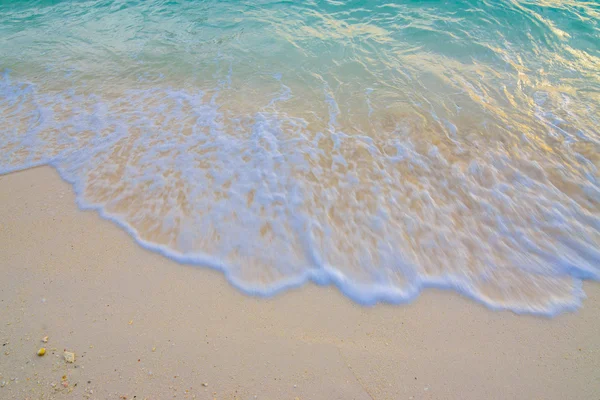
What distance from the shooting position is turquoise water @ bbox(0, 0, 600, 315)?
2.72m

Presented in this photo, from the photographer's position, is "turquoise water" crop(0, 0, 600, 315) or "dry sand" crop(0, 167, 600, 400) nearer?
"dry sand" crop(0, 167, 600, 400)

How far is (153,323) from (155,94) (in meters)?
3.94

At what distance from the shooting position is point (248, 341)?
2193mm

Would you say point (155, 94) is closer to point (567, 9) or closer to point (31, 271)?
point (31, 271)

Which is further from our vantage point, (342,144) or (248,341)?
(342,144)

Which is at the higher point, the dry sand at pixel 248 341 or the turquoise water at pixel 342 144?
the turquoise water at pixel 342 144

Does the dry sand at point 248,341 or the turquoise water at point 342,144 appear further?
the turquoise water at point 342,144

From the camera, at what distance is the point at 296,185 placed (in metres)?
3.34

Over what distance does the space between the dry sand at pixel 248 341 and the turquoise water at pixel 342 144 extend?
7.3 inches

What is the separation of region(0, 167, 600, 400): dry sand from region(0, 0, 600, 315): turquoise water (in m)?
0.19

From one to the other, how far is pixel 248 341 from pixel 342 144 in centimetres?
250

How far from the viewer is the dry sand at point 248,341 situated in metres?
1.98

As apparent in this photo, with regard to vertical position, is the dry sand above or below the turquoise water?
below

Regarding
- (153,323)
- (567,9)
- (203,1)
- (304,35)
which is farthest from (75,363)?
(567,9)
